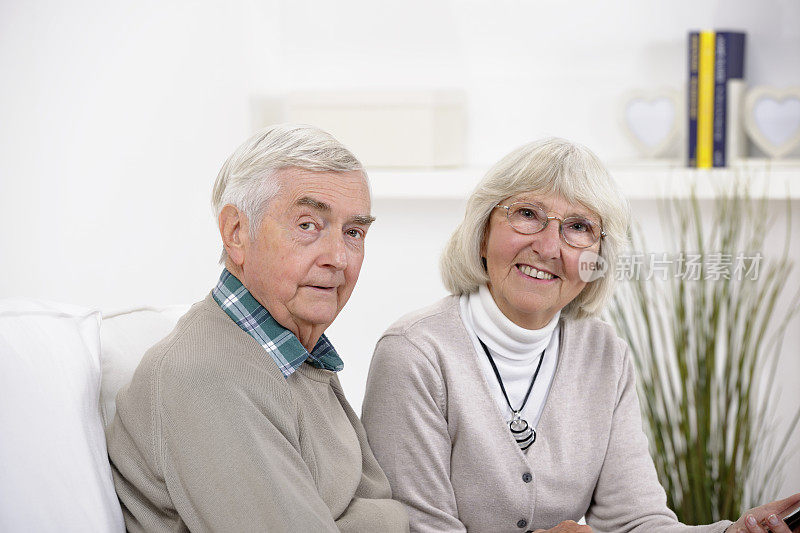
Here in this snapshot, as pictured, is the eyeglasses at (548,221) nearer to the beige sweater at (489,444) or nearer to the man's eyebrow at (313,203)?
the beige sweater at (489,444)

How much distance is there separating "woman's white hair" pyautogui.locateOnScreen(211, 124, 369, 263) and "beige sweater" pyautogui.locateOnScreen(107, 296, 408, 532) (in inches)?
6.8

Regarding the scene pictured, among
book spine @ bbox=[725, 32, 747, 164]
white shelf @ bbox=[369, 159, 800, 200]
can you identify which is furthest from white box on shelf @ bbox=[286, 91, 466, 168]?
book spine @ bbox=[725, 32, 747, 164]

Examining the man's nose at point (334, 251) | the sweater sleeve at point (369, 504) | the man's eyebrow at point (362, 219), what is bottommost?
the sweater sleeve at point (369, 504)

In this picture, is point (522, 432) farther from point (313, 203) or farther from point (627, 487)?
point (313, 203)

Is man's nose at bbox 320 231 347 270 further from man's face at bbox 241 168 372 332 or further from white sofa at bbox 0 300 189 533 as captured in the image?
white sofa at bbox 0 300 189 533

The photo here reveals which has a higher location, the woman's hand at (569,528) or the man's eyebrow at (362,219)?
the man's eyebrow at (362,219)

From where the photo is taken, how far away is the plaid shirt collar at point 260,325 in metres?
1.32

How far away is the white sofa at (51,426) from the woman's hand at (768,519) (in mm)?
1085

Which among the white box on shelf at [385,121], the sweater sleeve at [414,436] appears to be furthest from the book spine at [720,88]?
the sweater sleeve at [414,436]

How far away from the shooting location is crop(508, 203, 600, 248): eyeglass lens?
1.62 meters

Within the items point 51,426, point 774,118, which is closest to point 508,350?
point 51,426

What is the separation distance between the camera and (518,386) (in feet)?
5.60

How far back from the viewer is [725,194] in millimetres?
2457

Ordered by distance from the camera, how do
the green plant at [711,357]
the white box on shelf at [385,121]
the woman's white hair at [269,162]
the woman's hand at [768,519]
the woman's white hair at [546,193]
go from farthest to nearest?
the white box on shelf at [385,121] < the green plant at [711,357] < the woman's white hair at [546,193] < the woman's hand at [768,519] < the woman's white hair at [269,162]
